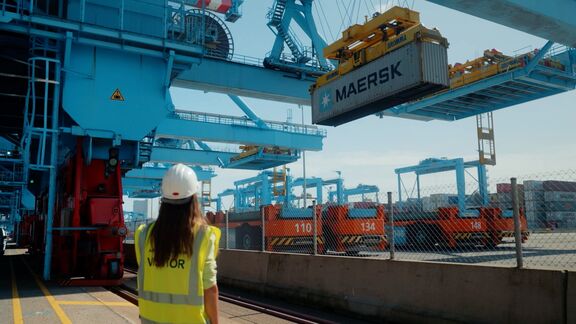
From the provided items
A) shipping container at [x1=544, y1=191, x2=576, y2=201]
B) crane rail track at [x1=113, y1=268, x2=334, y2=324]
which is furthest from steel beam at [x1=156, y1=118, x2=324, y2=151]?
shipping container at [x1=544, y1=191, x2=576, y2=201]

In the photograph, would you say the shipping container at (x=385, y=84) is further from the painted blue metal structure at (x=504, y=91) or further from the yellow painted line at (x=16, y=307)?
the yellow painted line at (x=16, y=307)

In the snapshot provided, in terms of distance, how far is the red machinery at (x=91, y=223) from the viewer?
11078 millimetres

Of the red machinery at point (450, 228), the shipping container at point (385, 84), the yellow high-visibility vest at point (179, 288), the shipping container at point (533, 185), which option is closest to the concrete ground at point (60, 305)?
the yellow high-visibility vest at point (179, 288)

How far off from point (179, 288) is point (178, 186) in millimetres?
532

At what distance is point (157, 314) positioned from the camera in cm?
244

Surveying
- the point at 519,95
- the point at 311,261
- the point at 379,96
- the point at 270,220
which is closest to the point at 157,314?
the point at 311,261

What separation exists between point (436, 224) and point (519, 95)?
24.5 ft

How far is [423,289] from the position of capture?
257 inches

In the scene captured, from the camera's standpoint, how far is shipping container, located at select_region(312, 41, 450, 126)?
13148 millimetres

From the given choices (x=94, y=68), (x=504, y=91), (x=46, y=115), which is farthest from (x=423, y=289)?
(x=504, y=91)

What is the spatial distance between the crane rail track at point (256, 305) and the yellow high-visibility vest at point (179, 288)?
498 cm

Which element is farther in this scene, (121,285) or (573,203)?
(121,285)

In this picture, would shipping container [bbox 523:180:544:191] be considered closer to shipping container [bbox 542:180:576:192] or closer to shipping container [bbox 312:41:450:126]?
shipping container [bbox 542:180:576:192]

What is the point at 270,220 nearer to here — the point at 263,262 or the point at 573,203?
the point at 263,262
